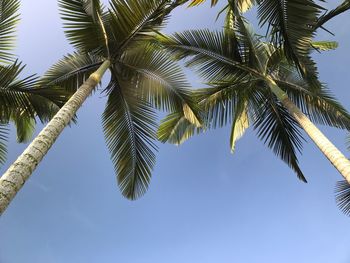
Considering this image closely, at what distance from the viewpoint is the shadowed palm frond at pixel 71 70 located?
10.2 meters

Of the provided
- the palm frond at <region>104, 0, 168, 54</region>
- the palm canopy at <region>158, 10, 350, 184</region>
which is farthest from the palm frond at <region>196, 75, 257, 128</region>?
the palm frond at <region>104, 0, 168, 54</region>

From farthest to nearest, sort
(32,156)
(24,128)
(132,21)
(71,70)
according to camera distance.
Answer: (24,128), (71,70), (132,21), (32,156)

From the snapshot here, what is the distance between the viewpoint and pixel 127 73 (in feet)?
33.8

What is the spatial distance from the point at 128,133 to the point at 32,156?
5141 mm

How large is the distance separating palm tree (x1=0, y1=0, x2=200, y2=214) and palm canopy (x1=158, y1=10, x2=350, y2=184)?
1476mm

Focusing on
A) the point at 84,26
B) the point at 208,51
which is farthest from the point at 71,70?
the point at 208,51

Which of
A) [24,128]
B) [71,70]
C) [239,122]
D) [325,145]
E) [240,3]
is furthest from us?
[239,122]

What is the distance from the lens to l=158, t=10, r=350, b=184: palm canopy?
1152 cm

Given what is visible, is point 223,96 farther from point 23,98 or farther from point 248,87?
point 23,98

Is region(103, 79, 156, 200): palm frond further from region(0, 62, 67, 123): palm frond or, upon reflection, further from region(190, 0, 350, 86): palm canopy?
region(190, 0, 350, 86): palm canopy

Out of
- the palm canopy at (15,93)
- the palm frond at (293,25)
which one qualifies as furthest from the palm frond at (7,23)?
the palm frond at (293,25)

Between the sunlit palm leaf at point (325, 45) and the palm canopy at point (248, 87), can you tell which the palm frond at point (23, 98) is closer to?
the palm canopy at point (248, 87)

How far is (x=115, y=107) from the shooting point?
1036 cm

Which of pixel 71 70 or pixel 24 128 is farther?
pixel 24 128
